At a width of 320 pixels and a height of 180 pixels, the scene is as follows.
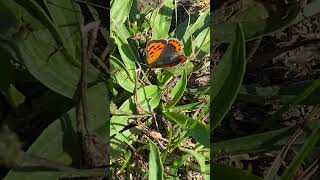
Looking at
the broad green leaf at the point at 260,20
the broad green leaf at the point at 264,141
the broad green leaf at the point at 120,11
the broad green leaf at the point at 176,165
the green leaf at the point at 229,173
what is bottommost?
the green leaf at the point at 229,173

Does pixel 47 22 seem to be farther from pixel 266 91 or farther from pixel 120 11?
pixel 266 91

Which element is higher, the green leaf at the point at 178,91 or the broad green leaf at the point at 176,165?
the green leaf at the point at 178,91

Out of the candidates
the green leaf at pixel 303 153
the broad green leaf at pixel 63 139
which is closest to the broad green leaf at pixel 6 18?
the broad green leaf at pixel 63 139

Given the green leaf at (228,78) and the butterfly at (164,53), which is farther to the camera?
the butterfly at (164,53)

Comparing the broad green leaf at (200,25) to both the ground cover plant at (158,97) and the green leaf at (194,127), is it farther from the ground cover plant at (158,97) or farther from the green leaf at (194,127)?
the green leaf at (194,127)

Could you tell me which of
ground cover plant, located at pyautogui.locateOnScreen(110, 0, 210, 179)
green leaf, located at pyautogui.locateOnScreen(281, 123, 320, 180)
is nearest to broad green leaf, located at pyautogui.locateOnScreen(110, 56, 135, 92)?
ground cover plant, located at pyautogui.locateOnScreen(110, 0, 210, 179)

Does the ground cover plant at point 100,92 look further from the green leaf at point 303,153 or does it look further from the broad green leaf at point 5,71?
the green leaf at point 303,153
